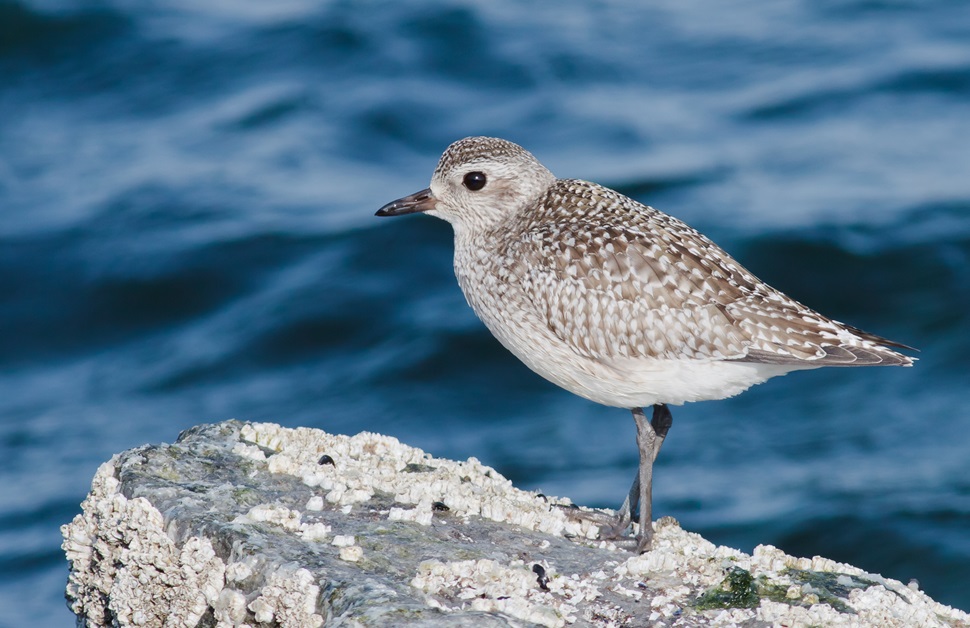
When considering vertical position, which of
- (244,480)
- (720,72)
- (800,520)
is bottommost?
(244,480)

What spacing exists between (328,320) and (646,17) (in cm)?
1047

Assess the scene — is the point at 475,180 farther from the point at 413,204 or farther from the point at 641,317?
the point at 641,317

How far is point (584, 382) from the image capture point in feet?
26.1

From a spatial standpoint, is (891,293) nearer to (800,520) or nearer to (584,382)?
(800,520)

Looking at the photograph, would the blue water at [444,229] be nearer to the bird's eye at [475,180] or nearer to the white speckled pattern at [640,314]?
the bird's eye at [475,180]

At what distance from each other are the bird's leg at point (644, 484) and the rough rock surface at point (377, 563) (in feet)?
0.53

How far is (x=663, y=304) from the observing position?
25.2ft

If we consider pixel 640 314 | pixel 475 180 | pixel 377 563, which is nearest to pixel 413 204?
pixel 475 180

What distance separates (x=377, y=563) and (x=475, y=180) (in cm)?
348

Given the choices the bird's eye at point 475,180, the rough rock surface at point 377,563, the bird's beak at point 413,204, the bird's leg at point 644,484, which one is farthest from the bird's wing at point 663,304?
the rough rock surface at point 377,563

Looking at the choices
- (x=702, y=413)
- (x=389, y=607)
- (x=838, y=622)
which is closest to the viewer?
(x=389, y=607)

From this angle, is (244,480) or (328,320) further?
(328,320)

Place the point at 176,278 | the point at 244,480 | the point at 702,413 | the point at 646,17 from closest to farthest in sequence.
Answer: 1. the point at 244,480
2. the point at 702,413
3. the point at 176,278
4. the point at 646,17

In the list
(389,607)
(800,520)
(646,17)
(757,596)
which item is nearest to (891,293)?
(800,520)
